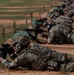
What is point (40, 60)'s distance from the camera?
13.4m

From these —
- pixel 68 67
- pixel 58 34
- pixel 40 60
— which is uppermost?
pixel 58 34

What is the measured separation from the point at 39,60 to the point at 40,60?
45 millimetres

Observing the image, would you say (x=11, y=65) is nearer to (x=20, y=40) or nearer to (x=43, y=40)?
(x=20, y=40)

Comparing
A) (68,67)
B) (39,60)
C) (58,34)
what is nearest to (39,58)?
(39,60)

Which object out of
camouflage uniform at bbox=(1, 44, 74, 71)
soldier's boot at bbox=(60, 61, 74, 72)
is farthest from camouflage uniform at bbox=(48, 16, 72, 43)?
soldier's boot at bbox=(60, 61, 74, 72)

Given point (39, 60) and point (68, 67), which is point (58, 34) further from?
point (39, 60)

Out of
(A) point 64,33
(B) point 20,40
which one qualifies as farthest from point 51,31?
(B) point 20,40

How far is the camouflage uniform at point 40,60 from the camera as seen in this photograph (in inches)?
521

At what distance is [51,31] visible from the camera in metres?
20.5

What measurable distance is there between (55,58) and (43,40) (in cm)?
814

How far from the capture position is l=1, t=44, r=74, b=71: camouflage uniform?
1323cm

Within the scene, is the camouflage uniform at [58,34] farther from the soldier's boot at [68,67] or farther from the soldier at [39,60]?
the soldier's boot at [68,67]

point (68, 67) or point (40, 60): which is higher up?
point (40, 60)

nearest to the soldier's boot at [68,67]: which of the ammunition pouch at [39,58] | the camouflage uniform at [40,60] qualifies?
the camouflage uniform at [40,60]
